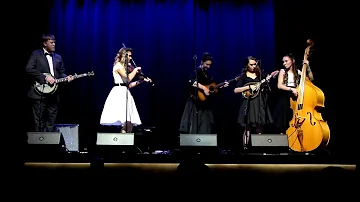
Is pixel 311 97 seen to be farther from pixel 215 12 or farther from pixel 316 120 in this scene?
pixel 215 12

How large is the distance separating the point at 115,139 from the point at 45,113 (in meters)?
1.72

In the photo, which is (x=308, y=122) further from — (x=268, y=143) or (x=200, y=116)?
(x=200, y=116)

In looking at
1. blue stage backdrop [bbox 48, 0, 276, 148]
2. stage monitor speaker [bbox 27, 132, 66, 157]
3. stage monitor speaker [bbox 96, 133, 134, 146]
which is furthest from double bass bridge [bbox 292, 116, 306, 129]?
stage monitor speaker [bbox 27, 132, 66, 157]

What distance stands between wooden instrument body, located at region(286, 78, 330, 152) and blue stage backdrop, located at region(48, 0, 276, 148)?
2.09 meters

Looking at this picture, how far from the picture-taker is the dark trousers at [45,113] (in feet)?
22.6

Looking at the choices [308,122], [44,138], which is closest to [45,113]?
[44,138]

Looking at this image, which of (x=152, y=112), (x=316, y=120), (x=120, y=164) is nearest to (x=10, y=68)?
(x=120, y=164)

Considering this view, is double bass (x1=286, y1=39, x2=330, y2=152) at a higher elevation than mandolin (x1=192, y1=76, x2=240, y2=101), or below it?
below

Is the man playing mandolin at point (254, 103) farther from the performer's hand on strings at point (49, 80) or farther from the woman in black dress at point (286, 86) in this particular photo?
the performer's hand on strings at point (49, 80)

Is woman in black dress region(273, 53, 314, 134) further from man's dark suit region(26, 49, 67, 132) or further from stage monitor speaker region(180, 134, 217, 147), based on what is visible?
man's dark suit region(26, 49, 67, 132)

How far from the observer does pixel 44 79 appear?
686 centimetres

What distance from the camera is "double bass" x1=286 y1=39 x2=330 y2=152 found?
20.7 ft

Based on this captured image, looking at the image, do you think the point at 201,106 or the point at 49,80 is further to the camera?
the point at 201,106

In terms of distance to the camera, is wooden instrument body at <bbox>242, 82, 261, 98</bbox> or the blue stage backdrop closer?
wooden instrument body at <bbox>242, 82, 261, 98</bbox>
